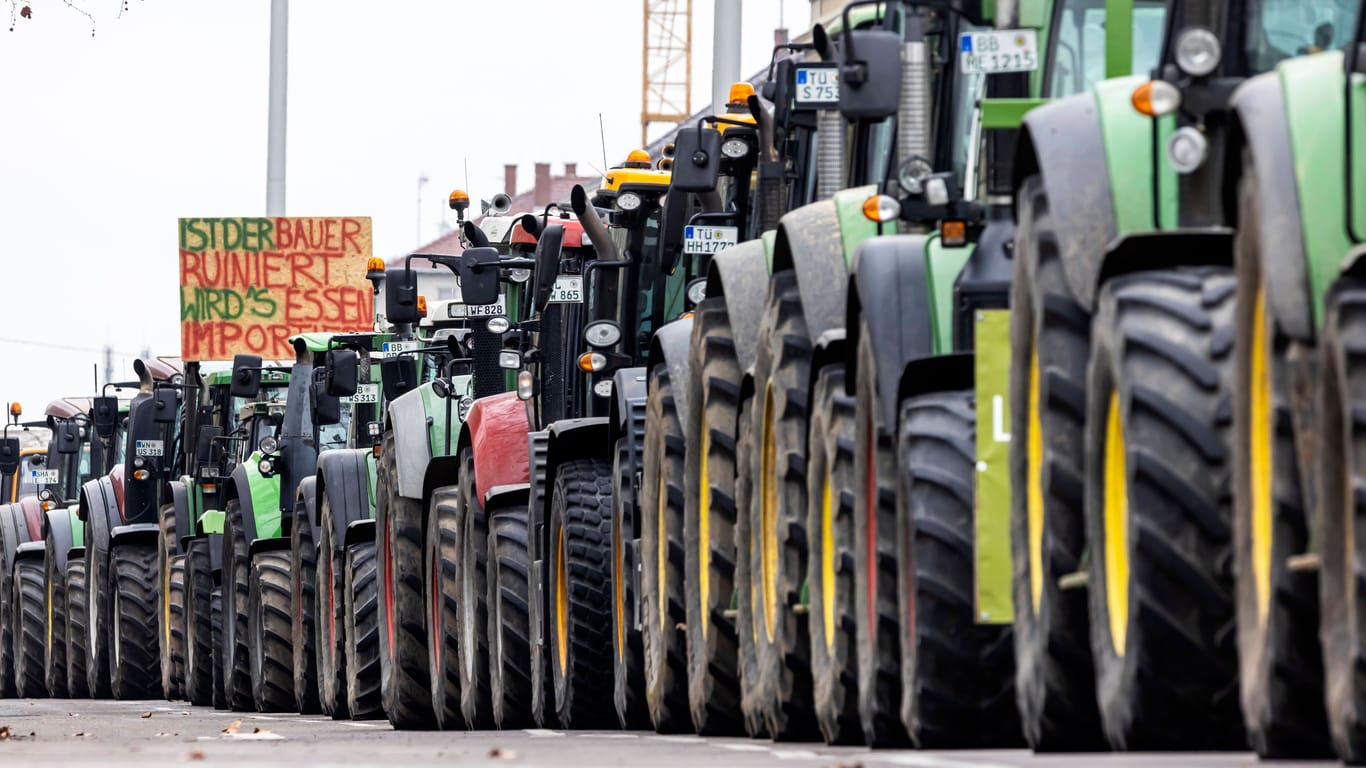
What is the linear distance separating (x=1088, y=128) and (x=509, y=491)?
9031 mm

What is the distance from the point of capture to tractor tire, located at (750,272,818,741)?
36.2 feet

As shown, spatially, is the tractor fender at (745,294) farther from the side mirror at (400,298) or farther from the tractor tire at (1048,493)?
the side mirror at (400,298)

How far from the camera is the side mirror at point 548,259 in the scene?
55.5 ft

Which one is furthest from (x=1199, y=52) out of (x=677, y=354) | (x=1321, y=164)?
(x=677, y=354)

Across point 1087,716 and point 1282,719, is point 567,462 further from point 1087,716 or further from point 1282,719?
point 1282,719

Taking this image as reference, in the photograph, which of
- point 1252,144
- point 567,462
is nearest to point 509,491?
point 567,462

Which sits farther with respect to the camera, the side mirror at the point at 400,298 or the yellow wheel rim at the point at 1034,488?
the side mirror at the point at 400,298

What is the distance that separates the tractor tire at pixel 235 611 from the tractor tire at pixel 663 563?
12.0m

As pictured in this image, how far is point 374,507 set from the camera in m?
21.9

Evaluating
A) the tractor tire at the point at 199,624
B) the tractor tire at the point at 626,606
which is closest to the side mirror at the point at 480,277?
the tractor tire at the point at 626,606

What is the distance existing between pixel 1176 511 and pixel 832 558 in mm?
3447

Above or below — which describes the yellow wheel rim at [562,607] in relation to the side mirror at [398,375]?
below

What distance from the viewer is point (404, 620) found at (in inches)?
760

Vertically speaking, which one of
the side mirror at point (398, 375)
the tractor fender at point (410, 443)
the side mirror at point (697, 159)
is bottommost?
the tractor fender at point (410, 443)
